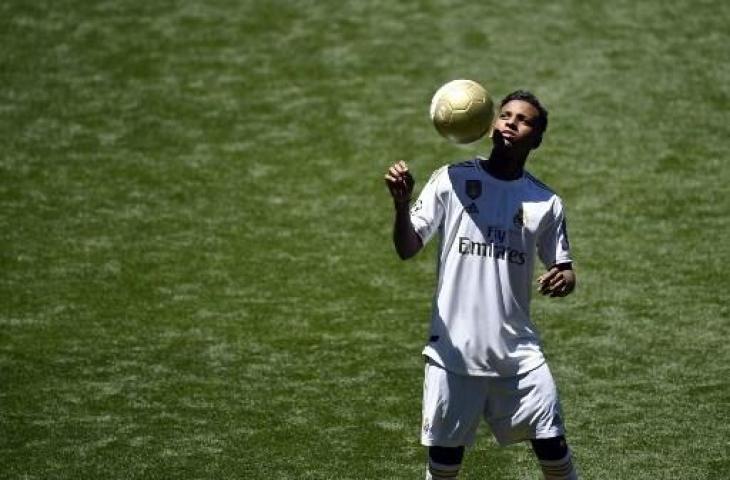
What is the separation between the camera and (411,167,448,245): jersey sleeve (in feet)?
20.2

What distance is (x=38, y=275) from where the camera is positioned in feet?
37.3

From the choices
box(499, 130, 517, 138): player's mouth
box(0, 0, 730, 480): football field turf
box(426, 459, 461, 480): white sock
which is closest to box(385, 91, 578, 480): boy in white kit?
box(499, 130, 517, 138): player's mouth

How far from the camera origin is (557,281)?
612 cm

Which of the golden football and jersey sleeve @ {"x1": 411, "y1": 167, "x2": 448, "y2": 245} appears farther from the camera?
the golden football

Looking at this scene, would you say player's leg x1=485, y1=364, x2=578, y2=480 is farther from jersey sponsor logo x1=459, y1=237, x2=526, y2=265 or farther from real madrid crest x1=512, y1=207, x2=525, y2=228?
real madrid crest x1=512, y1=207, x2=525, y2=228

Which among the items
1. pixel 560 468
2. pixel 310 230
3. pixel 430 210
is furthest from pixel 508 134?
pixel 310 230

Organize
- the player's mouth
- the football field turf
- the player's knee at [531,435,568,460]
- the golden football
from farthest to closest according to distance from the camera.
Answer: the football field turf < the golden football < the player's knee at [531,435,568,460] < the player's mouth

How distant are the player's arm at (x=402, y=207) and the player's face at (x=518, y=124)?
1.66 feet

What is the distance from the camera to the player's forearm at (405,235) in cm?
596

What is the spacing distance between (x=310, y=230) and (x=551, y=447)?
240 inches

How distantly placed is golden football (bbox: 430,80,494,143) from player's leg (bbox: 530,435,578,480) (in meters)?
1.43

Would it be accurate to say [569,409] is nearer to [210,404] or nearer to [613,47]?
[210,404]

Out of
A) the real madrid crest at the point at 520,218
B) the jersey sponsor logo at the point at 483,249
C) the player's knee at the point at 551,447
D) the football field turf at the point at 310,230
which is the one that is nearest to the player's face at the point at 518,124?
the real madrid crest at the point at 520,218

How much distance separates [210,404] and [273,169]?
4356mm
